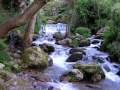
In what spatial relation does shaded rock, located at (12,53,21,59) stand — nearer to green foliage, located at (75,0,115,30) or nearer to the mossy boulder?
the mossy boulder

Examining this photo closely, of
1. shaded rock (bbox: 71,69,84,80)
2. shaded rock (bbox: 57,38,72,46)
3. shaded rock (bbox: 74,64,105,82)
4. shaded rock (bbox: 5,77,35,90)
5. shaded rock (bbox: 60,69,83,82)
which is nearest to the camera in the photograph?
shaded rock (bbox: 5,77,35,90)

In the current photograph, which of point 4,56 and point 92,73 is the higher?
point 4,56

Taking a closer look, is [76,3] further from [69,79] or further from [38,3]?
[38,3]

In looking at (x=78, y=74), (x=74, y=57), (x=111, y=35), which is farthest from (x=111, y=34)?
(x=78, y=74)

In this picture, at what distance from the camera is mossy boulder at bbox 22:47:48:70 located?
1337cm

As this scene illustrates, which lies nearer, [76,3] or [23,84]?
[23,84]

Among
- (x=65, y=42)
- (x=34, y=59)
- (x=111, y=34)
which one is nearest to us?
(x=34, y=59)

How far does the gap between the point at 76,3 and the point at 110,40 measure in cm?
784

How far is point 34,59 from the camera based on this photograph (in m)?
13.5

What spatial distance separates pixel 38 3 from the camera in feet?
19.9

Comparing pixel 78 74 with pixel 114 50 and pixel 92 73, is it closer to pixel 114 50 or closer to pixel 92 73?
pixel 92 73

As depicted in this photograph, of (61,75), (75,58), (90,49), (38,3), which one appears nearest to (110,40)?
(90,49)

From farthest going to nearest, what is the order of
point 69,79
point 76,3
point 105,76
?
point 76,3 < point 105,76 < point 69,79

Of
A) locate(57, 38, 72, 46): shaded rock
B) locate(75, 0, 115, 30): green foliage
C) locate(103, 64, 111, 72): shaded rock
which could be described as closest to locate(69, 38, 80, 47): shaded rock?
locate(57, 38, 72, 46): shaded rock
